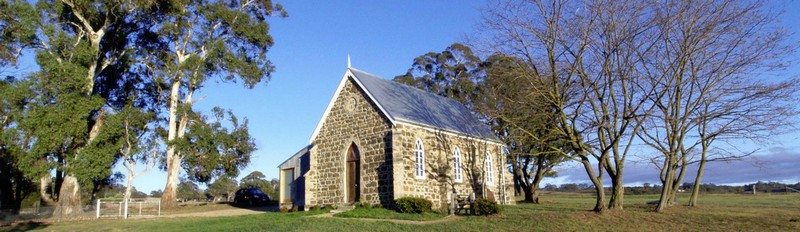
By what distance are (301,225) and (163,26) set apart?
66.7ft

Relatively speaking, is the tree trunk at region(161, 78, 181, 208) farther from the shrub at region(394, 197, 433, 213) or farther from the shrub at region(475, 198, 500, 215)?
the shrub at region(475, 198, 500, 215)

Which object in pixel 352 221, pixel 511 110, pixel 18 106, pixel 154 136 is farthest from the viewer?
pixel 154 136

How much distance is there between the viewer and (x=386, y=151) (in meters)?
26.2

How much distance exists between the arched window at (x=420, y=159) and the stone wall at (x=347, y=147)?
170 cm

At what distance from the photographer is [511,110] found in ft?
76.7

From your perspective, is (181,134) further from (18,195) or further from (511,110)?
(511,110)

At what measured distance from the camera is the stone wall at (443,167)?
85.1 feet

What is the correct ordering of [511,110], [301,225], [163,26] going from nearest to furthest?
[301,225] < [511,110] < [163,26]

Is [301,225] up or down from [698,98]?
down

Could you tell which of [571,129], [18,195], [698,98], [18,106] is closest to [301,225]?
[571,129]

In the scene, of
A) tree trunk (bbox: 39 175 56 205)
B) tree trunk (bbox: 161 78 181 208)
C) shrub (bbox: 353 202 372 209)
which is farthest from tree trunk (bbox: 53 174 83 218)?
shrub (bbox: 353 202 372 209)

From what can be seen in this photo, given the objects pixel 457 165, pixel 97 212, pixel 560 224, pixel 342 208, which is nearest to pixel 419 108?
pixel 457 165

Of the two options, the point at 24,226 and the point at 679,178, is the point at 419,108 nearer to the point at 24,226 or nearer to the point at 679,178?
the point at 679,178

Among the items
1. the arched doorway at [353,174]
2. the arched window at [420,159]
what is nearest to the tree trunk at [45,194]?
the arched doorway at [353,174]
